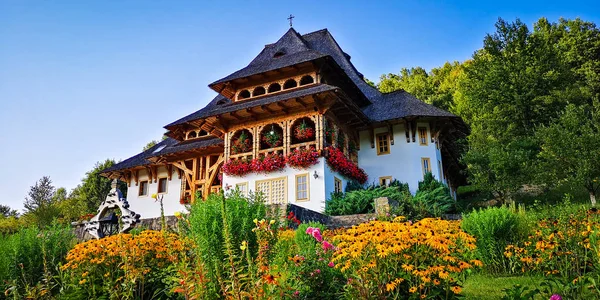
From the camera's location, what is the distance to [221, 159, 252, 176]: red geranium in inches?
705

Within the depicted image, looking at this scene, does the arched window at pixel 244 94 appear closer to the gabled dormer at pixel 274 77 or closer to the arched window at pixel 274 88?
the gabled dormer at pixel 274 77

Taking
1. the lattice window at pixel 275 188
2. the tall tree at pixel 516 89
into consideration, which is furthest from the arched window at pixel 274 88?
the tall tree at pixel 516 89

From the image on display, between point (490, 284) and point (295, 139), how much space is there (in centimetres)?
1294

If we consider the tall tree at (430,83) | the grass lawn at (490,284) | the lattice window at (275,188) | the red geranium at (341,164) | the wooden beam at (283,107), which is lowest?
the grass lawn at (490,284)

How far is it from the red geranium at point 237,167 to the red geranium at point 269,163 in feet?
1.04

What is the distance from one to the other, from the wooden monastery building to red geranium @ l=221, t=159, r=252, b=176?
1.7 inches

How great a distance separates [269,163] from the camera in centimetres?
1739

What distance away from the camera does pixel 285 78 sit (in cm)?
1959

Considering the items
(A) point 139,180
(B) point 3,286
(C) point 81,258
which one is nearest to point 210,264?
(C) point 81,258

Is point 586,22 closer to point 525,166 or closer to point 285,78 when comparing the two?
point 525,166

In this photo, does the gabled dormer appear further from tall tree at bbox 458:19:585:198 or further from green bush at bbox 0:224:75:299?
green bush at bbox 0:224:75:299

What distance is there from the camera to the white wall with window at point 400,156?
65.6ft

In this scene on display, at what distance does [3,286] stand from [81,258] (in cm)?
165

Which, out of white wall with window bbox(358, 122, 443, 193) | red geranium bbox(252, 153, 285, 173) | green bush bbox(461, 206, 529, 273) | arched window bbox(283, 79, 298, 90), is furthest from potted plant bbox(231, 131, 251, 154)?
green bush bbox(461, 206, 529, 273)
